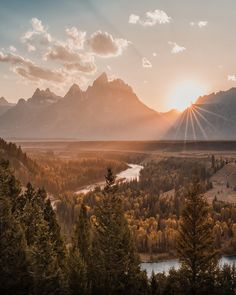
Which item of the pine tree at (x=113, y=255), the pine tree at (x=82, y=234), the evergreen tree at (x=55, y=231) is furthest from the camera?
the pine tree at (x=82, y=234)

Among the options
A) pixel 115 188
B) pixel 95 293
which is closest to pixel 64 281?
pixel 95 293

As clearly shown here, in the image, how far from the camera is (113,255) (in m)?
59.2

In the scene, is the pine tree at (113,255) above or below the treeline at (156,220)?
above

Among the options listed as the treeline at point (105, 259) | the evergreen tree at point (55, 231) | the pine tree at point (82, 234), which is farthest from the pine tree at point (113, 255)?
the evergreen tree at point (55, 231)

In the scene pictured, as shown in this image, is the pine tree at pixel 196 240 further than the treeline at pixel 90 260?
No

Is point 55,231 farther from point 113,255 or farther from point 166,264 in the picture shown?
point 166,264

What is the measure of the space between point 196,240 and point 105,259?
1391cm

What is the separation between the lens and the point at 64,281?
181ft

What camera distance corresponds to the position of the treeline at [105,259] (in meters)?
54.8

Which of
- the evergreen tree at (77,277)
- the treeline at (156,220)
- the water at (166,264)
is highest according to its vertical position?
the evergreen tree at (77,277)

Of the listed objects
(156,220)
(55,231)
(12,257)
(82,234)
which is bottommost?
(156,220)

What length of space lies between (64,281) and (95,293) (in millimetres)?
6940

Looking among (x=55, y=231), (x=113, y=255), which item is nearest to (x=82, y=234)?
(x=55, y=231)

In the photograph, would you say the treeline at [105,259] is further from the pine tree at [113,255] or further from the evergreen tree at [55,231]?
the evergreen tree at [55,231]
